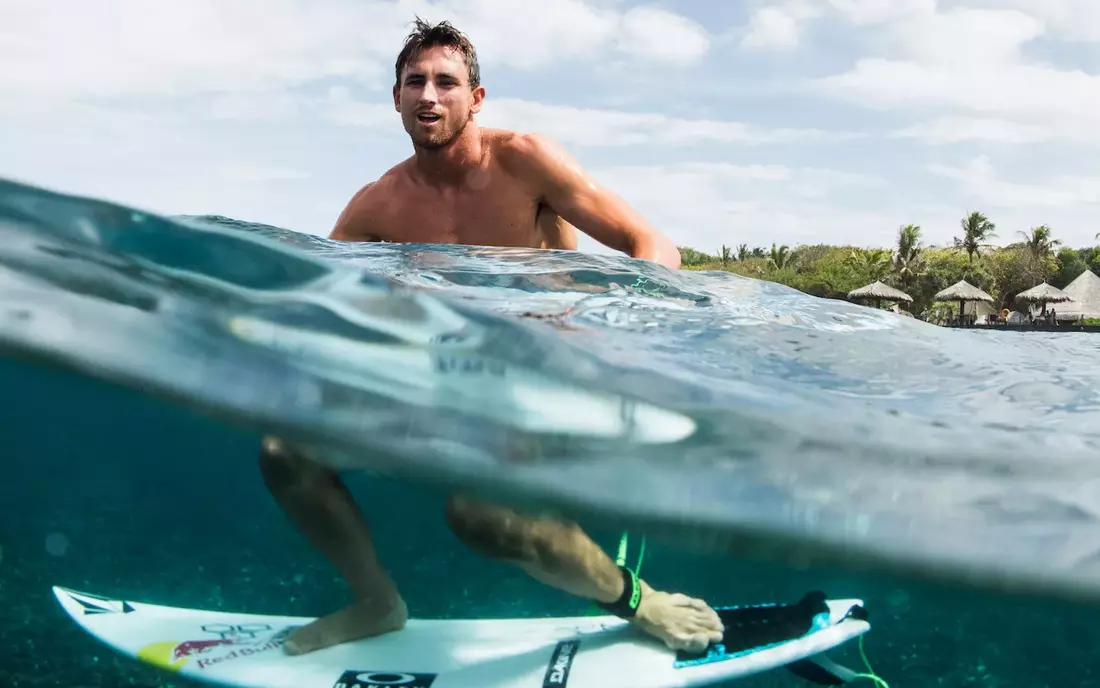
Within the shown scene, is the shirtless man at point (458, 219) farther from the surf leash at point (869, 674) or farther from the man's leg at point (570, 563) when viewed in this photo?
the surf leash at point (869, 674)

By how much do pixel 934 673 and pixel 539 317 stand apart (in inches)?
131

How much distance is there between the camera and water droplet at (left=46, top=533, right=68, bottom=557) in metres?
4.46

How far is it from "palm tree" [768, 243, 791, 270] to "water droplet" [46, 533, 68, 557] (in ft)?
208

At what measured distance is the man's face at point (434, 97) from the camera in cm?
344

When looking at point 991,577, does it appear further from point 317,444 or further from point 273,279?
point 273,279

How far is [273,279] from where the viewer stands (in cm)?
209

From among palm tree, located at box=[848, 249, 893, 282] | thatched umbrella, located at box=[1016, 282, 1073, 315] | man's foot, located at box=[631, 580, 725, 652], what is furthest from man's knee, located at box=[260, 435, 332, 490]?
palm tree, located at box=[848, 249, 893, 282]

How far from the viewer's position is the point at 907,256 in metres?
52.4

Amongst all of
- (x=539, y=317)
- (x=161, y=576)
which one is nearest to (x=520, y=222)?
(x=539, y=317)

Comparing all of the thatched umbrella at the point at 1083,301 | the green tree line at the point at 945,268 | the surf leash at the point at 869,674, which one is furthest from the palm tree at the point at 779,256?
the surf leash at the point at 869,674

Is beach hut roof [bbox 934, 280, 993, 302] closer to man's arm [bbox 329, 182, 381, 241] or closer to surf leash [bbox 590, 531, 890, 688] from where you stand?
surf leash [bbox 590, 531, 890, 688]

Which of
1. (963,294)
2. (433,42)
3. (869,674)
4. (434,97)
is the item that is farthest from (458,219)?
(963,294)

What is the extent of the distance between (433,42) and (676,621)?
2675 mm

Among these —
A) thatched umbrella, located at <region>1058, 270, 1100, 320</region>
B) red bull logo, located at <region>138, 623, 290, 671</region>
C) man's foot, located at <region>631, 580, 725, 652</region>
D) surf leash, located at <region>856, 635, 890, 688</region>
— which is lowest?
surf leash, located at <region>856, 635, 890, 688</region>
